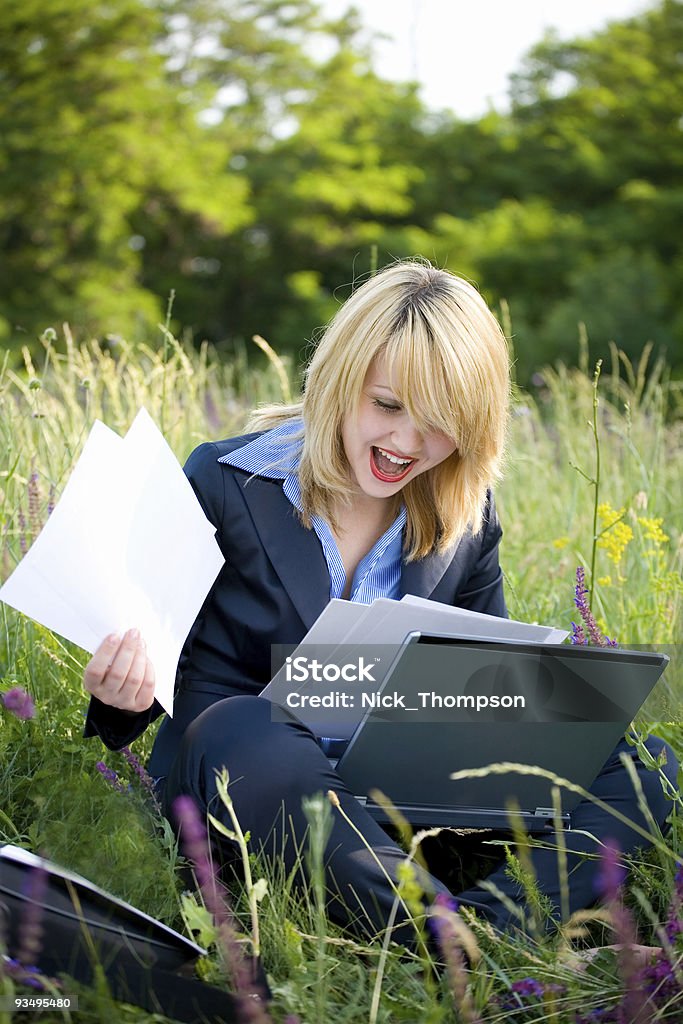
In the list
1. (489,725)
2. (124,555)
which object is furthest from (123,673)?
(489,725)

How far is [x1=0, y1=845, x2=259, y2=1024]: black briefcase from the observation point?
1.28 m

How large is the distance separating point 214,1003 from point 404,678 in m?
Result: 0.51

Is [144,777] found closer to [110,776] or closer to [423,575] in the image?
[110,776]

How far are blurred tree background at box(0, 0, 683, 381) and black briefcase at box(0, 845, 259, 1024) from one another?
37.5 ft

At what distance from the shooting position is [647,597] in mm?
2807

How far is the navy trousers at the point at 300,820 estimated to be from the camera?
1.58 metres

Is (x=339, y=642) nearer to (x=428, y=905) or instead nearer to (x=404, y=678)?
(x=404, y=678)

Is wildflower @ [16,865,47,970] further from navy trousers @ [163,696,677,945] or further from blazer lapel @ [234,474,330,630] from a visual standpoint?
blazer lapel @ [234,474,330,630]

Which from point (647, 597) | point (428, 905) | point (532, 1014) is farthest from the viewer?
point (647, 597)

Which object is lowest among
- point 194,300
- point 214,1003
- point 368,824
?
point 194,300

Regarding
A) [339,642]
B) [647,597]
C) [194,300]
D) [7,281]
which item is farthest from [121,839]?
[194,300]

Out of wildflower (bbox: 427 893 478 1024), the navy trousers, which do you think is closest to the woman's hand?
the navy trousers

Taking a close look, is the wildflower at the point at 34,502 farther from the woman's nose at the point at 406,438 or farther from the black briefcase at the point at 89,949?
the black briefcase at the point at 89,949

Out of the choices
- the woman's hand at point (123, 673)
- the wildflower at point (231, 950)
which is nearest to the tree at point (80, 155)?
the woman's hand at point (123, 673)
